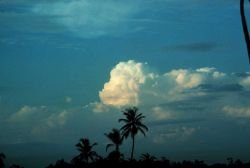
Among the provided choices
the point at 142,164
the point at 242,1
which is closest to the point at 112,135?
the point at 142,164

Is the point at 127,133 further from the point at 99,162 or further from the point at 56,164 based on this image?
the point at 56,164

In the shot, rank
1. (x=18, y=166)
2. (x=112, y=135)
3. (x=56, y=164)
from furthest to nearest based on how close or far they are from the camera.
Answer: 1. (x=18, y=166)
2. (x=56, y=164)
3. (x=112, y=135)

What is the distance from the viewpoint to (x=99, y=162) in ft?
280

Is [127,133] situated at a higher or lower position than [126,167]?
higher

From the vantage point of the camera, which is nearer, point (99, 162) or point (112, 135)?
point (99, 162)

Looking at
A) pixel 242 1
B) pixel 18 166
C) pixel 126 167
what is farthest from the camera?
pixel 18 166

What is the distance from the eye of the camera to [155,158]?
96.2 m

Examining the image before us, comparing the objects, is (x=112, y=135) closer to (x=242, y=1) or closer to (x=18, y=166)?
(x=18, y=166)

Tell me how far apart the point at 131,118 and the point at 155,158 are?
17531 millimetres

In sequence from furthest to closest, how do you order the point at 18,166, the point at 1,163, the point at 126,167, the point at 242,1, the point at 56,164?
the point at 18,166, the point at 1,163, the point at 56,164, the point at 126,167, the point at 242,1

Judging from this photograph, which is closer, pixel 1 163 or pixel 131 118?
pixel 131 118

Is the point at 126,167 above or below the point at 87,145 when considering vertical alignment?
below

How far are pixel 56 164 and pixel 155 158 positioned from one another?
20.8 m

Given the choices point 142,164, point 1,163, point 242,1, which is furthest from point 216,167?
point 242,1
